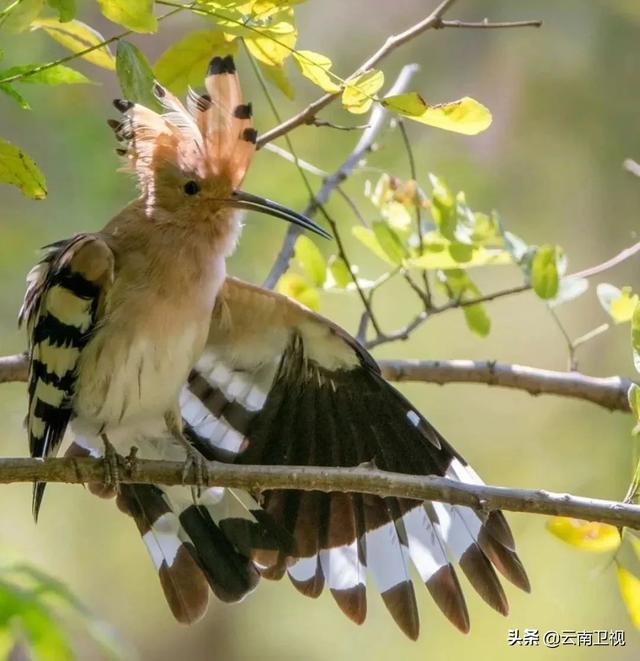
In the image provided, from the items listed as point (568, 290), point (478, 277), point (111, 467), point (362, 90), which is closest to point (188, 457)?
point (111, 467)

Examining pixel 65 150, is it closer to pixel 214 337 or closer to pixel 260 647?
pixel 214 337

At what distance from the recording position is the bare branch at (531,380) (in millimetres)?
2172

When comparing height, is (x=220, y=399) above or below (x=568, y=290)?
below

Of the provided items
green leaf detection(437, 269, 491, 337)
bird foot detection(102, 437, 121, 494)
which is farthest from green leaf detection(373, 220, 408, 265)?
bird foot detection(102, 437, 121, 494)

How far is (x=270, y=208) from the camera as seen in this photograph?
77.3 inches

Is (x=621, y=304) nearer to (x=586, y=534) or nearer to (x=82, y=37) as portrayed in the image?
(x=586, y=534)

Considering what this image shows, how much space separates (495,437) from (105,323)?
247 centimetres

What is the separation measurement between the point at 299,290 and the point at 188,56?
70cm

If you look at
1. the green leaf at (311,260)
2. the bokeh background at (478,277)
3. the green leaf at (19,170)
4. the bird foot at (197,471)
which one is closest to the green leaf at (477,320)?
the green leaf at (311,260)

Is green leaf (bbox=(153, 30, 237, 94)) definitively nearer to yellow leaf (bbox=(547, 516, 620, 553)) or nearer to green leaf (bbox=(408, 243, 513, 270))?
green leaf (bbox=(408, 243, 513, 270))

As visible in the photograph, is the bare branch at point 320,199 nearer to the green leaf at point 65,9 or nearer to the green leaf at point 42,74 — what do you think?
the green leaf at point 42,74

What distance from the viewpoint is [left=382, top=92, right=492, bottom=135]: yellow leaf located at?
135cm

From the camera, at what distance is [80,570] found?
13.8 feet

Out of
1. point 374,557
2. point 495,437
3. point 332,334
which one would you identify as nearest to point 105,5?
point 332,334
